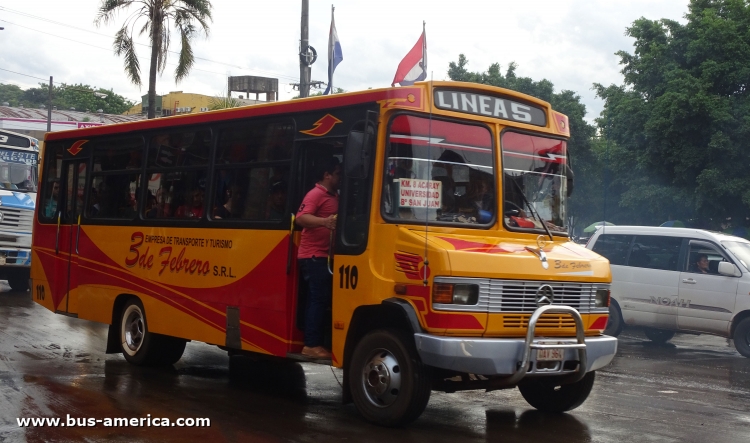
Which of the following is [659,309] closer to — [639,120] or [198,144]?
[198,144]

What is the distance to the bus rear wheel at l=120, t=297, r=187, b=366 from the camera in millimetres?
10766

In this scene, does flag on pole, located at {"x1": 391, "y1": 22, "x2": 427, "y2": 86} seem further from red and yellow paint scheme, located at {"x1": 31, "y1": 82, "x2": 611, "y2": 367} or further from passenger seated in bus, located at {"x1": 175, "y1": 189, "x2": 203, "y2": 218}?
passenger seated in bus, located at {"x1": 175, "y1": 189, "x2": 203, "y2": 218}

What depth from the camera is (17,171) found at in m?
19.8

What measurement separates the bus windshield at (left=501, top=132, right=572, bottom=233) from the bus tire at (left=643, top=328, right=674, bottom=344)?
8.48 metres

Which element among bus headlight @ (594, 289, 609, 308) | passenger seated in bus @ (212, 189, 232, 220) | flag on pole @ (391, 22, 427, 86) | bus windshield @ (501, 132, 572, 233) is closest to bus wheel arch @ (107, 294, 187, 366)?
passenger seated in bus @ (212, 189, 232, 220)

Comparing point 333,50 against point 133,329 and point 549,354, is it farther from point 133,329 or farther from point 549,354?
point 549,354

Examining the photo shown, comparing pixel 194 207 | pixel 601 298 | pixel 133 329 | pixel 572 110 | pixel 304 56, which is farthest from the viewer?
pixel 572 110

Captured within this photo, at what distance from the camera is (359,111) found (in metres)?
7.98

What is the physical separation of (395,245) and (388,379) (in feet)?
3.57

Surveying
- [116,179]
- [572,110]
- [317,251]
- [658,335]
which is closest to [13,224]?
[116,179]

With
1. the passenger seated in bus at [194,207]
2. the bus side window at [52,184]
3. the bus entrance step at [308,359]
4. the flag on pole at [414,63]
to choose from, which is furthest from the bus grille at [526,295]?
the flag on pole at [414,63]

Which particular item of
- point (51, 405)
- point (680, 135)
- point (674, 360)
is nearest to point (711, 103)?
point (680, 135)

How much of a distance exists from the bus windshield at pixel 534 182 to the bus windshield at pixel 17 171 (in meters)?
14.4

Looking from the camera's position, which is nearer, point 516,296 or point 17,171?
point 516,296
